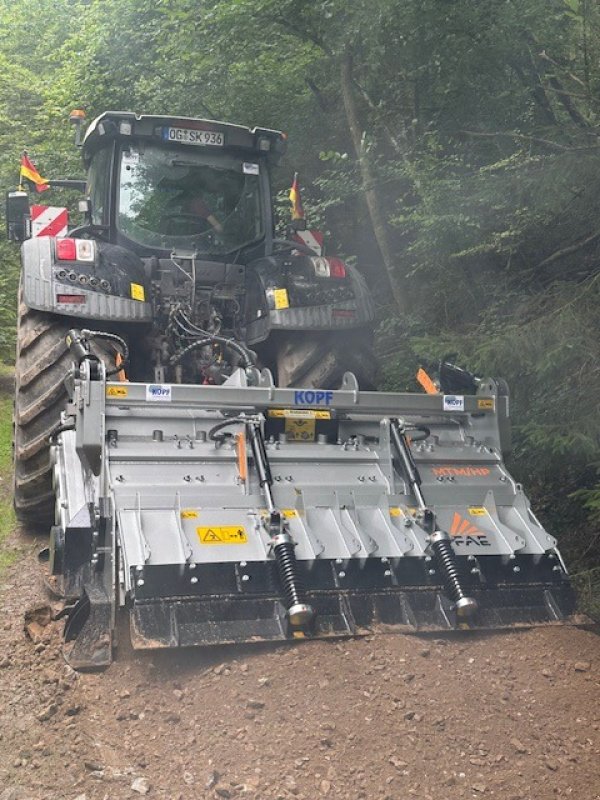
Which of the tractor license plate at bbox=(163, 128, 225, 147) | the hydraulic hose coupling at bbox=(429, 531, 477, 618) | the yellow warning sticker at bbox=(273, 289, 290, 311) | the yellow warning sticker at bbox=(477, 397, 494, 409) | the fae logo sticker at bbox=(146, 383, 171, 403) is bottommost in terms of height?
the hydraulic hose coupling at bbox=(429, 531, 477, 618)

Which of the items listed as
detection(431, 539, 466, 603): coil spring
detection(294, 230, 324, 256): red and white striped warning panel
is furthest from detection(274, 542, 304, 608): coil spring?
detection(294, 230, 324, 256): red and white striped warning panel

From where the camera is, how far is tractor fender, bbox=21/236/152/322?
6008mm

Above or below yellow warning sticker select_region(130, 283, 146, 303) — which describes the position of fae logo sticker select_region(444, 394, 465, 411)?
below

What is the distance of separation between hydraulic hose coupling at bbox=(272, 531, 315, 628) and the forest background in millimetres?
1720

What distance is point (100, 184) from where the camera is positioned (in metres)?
6.98

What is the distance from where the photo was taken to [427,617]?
15.0 feet

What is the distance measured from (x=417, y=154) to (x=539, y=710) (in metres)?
5.42

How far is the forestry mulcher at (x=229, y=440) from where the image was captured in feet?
14.6

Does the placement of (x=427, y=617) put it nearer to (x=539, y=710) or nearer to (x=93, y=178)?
(x=539, y=710)

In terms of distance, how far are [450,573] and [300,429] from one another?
1.23 m

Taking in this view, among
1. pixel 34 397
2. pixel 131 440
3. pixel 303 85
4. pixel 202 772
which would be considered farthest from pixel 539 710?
pixel 303 85

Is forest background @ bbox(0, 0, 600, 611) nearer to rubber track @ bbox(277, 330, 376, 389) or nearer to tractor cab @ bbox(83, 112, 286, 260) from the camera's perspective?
rubber track @ bbox(277, 330, 376, 389)

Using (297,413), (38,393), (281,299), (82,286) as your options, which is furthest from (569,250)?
(38,393)

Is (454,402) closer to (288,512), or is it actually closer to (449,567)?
(449,567)
